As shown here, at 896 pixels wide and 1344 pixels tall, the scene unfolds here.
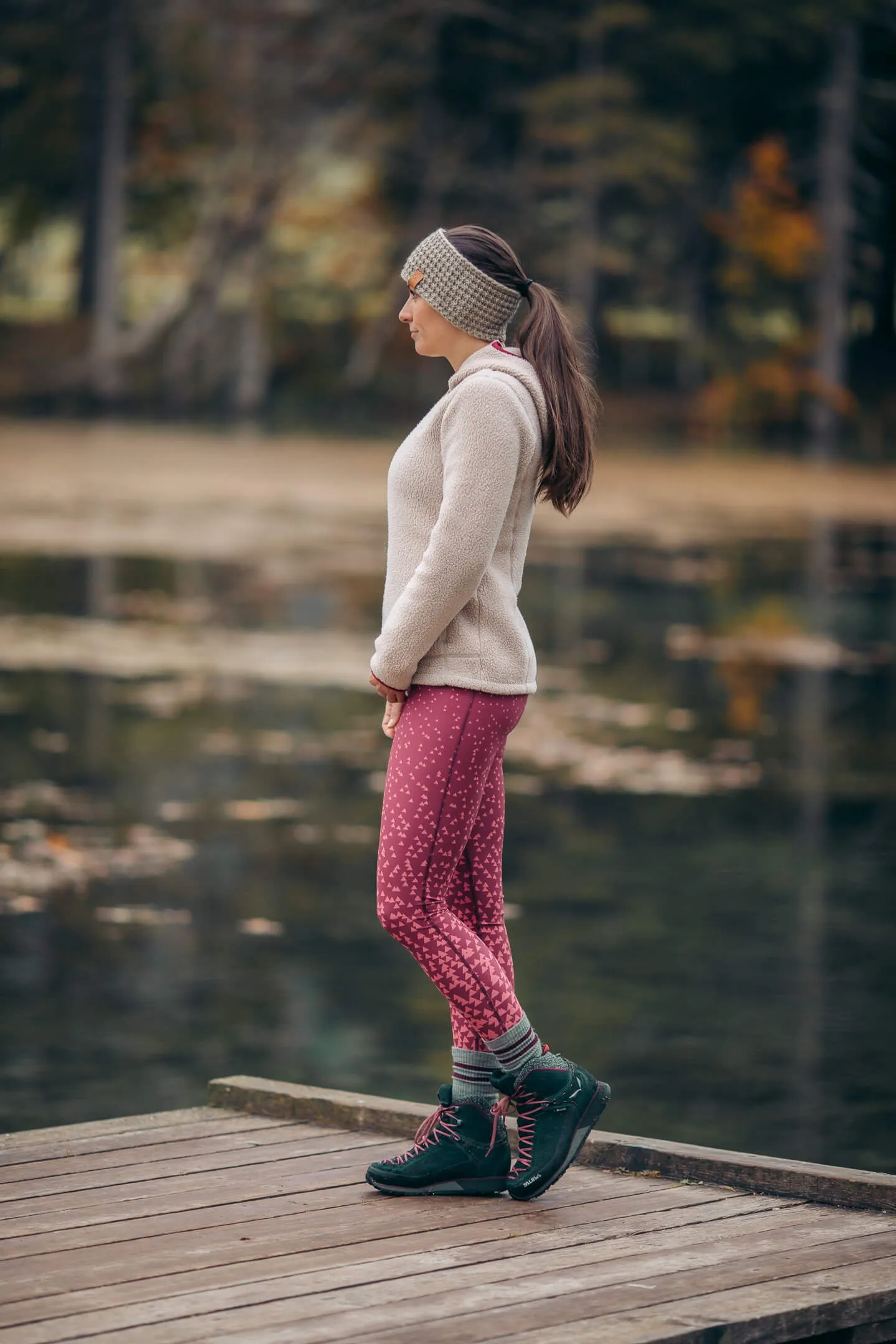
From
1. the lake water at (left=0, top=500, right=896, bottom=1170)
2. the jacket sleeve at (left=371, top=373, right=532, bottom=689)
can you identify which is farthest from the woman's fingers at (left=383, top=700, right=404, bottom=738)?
the lake water at (left=0, top=500, right=896, bottom=1170)

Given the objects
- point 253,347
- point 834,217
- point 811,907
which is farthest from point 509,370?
point 253,347

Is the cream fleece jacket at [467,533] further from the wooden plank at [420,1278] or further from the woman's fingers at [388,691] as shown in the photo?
the wooden plank at [420,1278]

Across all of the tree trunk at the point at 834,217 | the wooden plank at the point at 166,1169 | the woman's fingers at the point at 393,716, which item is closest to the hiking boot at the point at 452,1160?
the wooden plank at the point at 166,1169

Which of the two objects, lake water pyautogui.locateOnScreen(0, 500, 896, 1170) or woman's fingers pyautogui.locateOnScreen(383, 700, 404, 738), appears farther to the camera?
lake water pyautogui.locateOnScreen(0, 500, 896, 1170)

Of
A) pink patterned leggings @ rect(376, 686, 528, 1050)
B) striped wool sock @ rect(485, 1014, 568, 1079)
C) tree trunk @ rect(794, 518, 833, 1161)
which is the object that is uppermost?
pink patterned leggings @ rect(376, 686, 528, 1050)

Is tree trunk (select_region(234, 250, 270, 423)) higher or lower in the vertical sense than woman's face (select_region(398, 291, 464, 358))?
higher

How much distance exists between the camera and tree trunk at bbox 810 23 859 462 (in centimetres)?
4391

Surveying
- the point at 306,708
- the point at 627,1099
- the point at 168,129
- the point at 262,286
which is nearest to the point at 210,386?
the point at 262,286

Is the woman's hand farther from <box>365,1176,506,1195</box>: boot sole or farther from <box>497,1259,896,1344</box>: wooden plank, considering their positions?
<box>497,1259,896,1344</box>: wooden plank

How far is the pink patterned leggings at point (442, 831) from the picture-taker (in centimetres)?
382

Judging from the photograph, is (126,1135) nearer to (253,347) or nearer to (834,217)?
(834,217)

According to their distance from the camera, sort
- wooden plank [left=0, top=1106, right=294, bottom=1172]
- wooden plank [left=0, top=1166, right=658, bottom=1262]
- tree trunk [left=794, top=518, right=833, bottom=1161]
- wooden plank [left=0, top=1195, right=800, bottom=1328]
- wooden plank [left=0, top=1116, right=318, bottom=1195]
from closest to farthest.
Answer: wooden plank [left=0, top=1195, right=800, bottom=1328] → wooden plank [left=0, top=1166, right=658, bottom=1262] → wooden plank [left=0, top=1116, right=318, bottom=1195] → wooden plank [left=0, top=1106, right=294, bottom=1172] → tree trunk [left=794, top=518, right=833, bottom=1161]

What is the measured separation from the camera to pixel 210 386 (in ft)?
149

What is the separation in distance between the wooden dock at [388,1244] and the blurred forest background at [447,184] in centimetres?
3900
